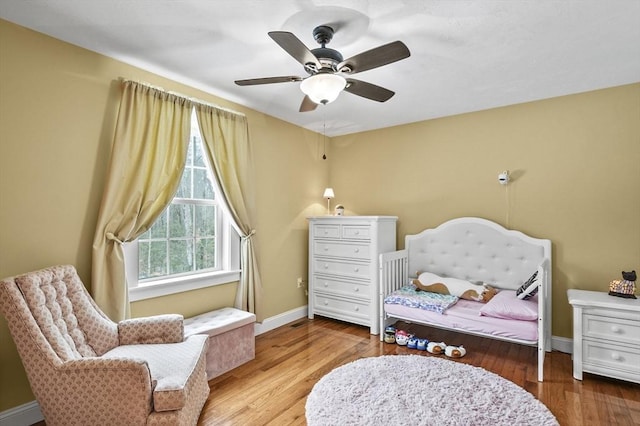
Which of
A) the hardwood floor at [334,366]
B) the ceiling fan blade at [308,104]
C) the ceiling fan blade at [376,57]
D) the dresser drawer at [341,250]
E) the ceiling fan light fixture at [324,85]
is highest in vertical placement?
the ceiling fan blade at [376,57]

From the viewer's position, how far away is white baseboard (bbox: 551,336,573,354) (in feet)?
10.1

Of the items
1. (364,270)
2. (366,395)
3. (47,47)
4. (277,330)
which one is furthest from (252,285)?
(47,47)

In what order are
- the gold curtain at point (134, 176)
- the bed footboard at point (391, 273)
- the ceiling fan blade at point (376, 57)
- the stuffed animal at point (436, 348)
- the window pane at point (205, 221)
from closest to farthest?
the ceiling fan blade at point (376, 57) → the gold curtain at point (134, 176) → the stuffed animal at point (436, 348) → the window pane at point (205, 221) → the bed footboard at point (391, 273)

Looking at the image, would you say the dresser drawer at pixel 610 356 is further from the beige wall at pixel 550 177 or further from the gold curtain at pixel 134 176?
the gold curtain at pixel 134 176

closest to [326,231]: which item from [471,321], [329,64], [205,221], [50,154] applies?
[205,221]

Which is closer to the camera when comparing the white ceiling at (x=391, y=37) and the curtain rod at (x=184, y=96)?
the white ceiling at (x=391, y=37)

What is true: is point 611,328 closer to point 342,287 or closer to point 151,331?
point 342,287

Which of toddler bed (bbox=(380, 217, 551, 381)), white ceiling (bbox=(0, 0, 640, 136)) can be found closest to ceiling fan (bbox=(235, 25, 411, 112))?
white ceiling (bbox=(0, 0, 640, 136))

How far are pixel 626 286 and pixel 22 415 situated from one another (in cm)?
447

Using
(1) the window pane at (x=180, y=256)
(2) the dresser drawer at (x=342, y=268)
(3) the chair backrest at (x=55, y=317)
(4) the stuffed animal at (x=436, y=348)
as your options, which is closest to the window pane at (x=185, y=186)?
(1) the window pane at (x=180, y=256)

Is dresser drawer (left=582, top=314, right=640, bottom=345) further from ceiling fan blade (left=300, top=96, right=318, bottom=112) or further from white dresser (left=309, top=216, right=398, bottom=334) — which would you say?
ceiling fan blade (left=300, top=96, right=318, bottom=112)

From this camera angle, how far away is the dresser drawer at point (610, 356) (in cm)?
244

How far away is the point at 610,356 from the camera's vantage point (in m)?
2.51

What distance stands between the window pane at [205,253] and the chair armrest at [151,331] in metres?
0.93
